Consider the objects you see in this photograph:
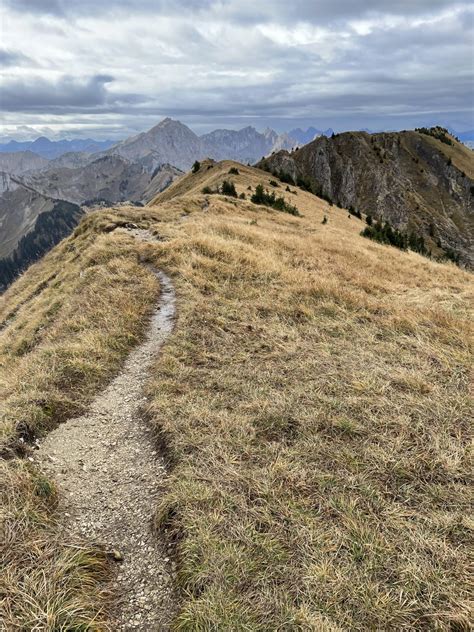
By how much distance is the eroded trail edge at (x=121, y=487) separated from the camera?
513 centimetres

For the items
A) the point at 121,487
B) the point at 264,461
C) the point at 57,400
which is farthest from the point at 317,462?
the point at 57,400

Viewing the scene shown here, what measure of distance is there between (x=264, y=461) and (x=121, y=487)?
2679 mm

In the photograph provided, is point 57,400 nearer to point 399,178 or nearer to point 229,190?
point 229,190

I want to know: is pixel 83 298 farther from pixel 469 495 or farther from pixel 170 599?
pixel 469 495

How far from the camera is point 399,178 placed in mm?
148625

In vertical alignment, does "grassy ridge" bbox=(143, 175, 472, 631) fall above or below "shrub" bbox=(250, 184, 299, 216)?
below

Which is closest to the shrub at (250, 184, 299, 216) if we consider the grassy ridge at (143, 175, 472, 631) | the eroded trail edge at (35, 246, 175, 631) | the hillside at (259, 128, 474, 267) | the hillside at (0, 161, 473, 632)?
the hillside at (0, 161, 473, 632)

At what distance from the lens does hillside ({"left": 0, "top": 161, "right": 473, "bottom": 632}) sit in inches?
188

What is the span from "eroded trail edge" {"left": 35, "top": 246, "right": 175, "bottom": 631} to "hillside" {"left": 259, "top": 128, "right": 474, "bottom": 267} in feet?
427

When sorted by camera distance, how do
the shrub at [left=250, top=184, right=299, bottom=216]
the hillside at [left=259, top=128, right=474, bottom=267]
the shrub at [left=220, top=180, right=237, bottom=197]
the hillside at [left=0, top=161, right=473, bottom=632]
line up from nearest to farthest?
the hillside at [left=0, top=161, right=473, bottom=632] < the shrub at [left=250, top=184, right=299, bottom=216] < the shrub at [left=220, top=180, right=237, bottom=197] < the hillside at [left=259, top=128, right=474, bottom=267]

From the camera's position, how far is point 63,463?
24.7 ft

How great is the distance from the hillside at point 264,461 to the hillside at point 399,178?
412 feet

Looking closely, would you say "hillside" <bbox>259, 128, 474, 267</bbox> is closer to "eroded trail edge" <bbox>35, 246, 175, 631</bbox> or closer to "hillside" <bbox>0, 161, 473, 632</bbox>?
"hillside" <bbox>0, 161, 473, 632</bbox>

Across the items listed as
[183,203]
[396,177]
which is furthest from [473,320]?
[396,177]
